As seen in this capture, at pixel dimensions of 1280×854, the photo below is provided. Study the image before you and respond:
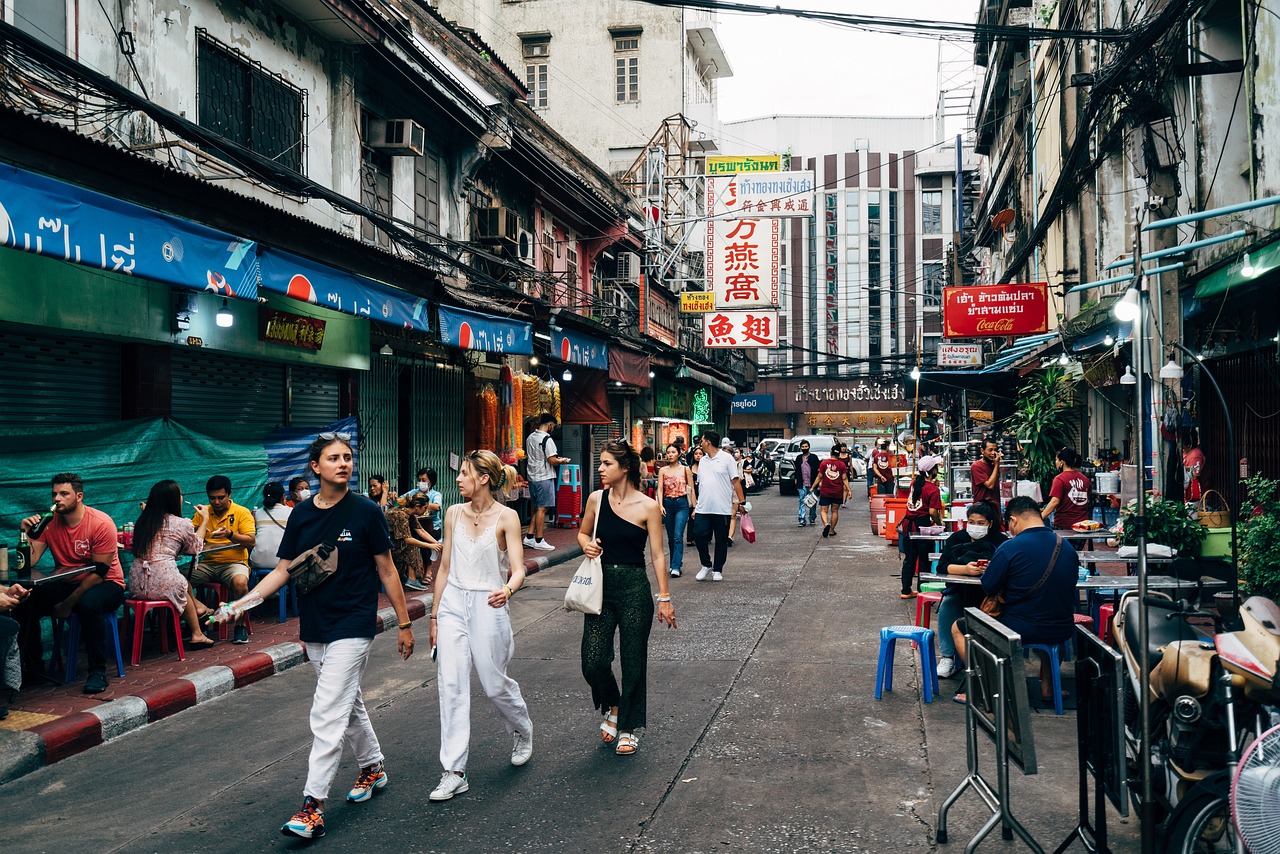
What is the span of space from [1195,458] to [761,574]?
557cm

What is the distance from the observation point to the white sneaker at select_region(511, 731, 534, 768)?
5.96 metres

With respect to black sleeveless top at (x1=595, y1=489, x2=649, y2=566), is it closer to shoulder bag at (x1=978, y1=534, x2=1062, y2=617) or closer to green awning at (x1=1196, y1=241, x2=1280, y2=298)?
shoulder bag at (x1=978, y1=534, x2=1062, y2=617)

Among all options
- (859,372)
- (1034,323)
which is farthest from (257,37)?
(859,372)

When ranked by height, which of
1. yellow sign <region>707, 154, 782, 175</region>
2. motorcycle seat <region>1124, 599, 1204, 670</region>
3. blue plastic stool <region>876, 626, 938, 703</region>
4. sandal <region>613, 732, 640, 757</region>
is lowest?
sandal <region>613, 732, 640, 757</region>

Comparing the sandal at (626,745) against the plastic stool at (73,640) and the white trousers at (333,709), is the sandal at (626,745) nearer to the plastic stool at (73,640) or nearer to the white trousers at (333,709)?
the white trousers at (333,709)

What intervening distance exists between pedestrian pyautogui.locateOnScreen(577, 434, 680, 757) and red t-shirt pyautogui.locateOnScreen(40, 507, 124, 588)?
4195mm

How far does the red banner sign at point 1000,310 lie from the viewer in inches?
814

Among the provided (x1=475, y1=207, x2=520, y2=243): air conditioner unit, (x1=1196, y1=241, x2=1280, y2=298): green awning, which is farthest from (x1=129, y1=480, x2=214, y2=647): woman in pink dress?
(x1=475, y1=207, x2=520, y2=243): air conditioner unit

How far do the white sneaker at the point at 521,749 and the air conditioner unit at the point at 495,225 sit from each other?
14.4 metres

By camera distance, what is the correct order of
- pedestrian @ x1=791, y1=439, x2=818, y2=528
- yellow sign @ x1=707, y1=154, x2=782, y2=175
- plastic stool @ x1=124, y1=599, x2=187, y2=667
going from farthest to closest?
yellow sign @ x1=707, y1=154, x2=782, y2=175, pedestrian @ x1=791, y1=439, x2=818, y2=528, plastic stool @ x1=124, y1=599, x2=187, y2=667

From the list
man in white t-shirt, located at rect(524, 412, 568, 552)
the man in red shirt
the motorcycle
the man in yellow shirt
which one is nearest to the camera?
the motorcycle

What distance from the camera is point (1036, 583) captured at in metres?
6.79

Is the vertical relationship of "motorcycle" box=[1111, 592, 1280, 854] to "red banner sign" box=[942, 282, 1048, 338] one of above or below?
below

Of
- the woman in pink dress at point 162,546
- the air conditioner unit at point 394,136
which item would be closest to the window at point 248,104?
the air conditioner unit at point 394,136
